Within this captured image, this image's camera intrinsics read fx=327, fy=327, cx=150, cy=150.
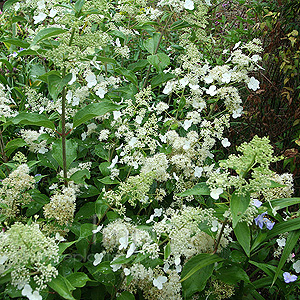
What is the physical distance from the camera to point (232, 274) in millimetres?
1247

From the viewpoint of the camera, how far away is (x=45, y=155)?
5.60 feet

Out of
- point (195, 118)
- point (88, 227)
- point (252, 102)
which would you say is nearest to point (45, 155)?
point (88, 227)

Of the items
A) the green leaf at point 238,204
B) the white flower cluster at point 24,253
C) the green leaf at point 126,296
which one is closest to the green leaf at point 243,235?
the green leaf at point 238,204

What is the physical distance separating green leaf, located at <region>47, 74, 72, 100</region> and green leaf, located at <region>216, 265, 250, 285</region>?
3.01 ft

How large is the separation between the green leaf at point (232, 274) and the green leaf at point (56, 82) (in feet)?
3.01

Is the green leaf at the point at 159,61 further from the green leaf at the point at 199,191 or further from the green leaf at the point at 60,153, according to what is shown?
the green leaf at the point at 199,191

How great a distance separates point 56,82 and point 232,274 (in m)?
0.97

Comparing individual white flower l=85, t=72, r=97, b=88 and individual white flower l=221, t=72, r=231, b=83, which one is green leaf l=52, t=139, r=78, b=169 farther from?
individual white flower l=221, t=72, r=231, b=83

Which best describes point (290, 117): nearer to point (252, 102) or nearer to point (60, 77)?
point (252, 102)

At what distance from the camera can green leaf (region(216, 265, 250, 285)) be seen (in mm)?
1232

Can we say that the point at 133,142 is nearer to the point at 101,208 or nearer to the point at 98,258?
the point at 101,208

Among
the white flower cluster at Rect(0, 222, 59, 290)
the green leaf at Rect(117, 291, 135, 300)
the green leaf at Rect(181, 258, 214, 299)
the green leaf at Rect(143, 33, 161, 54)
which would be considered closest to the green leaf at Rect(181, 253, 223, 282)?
the green leaf at Rect(181, 258, 214, 299)

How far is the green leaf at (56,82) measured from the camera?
1149mm

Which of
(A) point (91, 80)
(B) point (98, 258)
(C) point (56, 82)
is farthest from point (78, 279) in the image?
(A) point (91, 80)
